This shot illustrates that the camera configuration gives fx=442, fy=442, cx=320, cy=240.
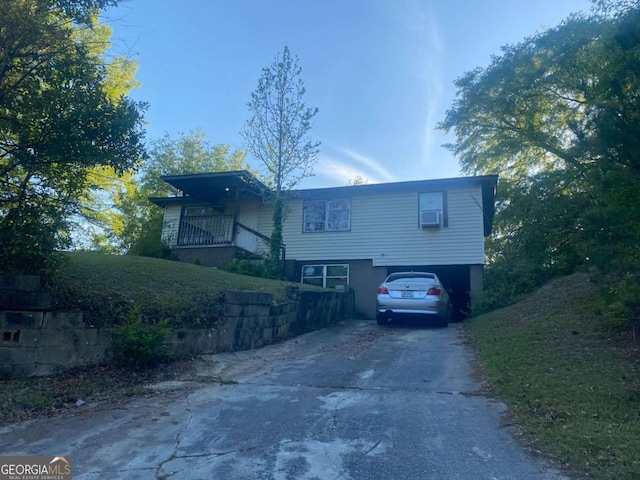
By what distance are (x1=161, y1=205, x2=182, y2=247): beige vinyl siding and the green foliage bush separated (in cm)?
1236

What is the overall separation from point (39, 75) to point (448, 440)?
7.13 meters

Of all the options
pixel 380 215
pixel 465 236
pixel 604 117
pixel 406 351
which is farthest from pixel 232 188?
pixel 604 117

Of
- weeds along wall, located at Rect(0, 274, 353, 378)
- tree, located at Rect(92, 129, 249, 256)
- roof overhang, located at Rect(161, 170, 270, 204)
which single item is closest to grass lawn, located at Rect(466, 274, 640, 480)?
weeds along wall, located at Rect(0, 274, 353, 378)

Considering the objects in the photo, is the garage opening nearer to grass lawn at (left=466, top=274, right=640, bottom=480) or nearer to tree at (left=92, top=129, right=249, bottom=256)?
grass lawn at (left=466, top=274, right=640, bottom=480)

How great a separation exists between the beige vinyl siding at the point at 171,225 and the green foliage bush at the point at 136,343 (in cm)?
1236

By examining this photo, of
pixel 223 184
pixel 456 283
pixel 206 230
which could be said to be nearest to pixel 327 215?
pixel 223 184

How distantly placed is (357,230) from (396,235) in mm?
1533

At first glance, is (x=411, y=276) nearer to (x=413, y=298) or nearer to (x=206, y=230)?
(x=413, y=298)

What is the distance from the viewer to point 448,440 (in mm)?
4031

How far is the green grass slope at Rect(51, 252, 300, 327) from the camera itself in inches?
251

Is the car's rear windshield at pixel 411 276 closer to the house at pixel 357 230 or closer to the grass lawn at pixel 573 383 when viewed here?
the grass lawn at pixel 573 383

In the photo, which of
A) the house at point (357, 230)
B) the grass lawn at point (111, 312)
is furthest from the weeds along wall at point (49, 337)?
the house at point (357, 230)

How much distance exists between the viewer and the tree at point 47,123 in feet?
19.8

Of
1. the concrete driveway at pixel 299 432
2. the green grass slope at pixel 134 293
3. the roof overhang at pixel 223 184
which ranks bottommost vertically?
the concrete driveway at pixel 299 432
